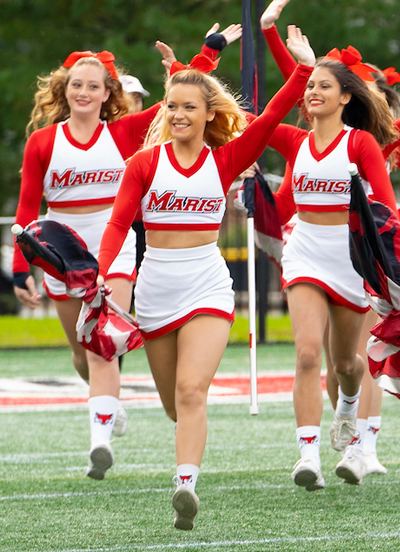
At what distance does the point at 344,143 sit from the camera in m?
5.04

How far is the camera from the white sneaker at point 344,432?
528cm

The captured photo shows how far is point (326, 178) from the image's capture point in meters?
5.03

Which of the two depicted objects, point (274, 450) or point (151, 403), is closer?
point (274, 450)

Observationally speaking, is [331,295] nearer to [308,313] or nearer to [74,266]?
[308,313]

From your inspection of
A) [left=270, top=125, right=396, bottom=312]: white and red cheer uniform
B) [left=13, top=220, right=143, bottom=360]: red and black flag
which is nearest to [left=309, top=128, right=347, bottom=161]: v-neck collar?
[left=270, top=125, right=396, bottom=312]: white and red cheer uniform

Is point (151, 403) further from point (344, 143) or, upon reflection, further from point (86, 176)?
point (344, 143)

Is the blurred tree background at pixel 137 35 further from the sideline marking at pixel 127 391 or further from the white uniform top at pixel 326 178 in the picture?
the white uniform top at pixel 326 178

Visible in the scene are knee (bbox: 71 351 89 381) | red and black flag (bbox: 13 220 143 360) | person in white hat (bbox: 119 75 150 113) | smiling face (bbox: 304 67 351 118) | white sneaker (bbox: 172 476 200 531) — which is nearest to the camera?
white sneaker (bbox: 172 476 200 531)

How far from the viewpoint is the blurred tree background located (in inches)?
667

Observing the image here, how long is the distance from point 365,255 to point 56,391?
18.1 ft

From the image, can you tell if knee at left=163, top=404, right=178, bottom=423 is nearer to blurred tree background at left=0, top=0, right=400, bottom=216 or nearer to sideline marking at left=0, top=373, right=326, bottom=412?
sideline marking at left=0, top=373, right=326, bottom=412

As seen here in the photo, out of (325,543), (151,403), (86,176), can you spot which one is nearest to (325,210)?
(86,176)

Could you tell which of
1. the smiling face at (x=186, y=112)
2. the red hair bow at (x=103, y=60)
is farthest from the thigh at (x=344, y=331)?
the red hair bow at (x=103, y=60)

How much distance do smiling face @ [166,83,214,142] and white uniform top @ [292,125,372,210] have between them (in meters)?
0.85
